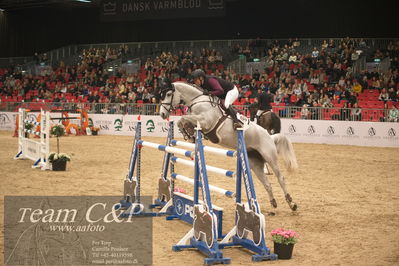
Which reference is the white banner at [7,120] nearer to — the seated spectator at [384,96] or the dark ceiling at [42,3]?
the dark ceiling at [42,3]

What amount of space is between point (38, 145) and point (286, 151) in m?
8.18

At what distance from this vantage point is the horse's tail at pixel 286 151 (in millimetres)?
9422

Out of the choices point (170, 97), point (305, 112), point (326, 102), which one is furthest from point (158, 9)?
point (170, 97)

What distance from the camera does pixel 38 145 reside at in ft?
48.9

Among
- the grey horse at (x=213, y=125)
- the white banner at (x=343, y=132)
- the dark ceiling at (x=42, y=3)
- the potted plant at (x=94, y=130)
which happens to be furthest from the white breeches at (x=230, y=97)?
the dark ceiling at (x=42, y=3)

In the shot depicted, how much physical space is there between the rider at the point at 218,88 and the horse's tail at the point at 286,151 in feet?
3.55

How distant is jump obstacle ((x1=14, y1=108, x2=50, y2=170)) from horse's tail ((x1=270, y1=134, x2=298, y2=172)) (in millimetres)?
6595

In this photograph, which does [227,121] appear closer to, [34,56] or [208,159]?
[208,159]

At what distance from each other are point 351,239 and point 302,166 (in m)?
8.30

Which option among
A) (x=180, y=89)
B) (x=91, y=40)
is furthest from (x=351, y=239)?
(x=91, y=40)

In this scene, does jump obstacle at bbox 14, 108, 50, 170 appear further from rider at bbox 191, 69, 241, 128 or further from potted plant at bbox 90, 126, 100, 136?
potted plant at bbox 90, 126, 100, 136

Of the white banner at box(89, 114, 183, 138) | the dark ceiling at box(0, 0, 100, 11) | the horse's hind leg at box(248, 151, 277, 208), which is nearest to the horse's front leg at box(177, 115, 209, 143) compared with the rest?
the horse's hind leg at box(248, 151, 277, 208)

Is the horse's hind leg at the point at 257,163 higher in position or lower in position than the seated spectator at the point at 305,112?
lower

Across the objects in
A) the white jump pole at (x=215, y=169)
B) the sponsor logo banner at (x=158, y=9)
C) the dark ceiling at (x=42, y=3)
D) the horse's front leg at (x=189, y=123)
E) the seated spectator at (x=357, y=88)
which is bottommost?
the white jump pole at (x=215, y=169)
